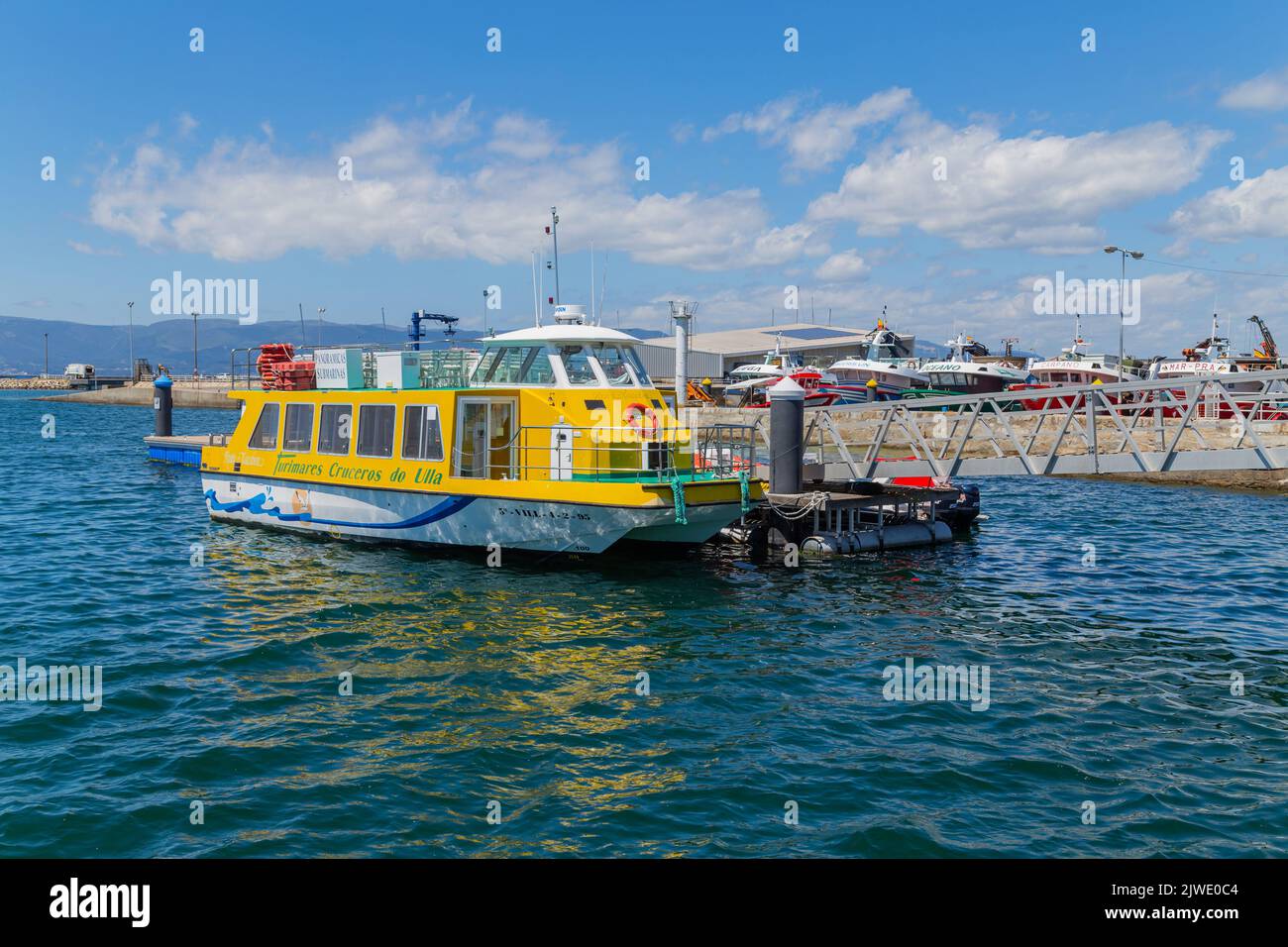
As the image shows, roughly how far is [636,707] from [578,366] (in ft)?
31.6

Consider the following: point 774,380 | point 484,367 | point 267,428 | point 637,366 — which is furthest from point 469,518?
point 774,380

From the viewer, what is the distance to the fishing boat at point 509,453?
18812 mm

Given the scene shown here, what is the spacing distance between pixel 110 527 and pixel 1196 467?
2441cm

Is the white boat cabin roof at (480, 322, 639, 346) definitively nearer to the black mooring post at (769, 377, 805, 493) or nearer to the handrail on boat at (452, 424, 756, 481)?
the handrail on boat at (452, 424, 756, 481)

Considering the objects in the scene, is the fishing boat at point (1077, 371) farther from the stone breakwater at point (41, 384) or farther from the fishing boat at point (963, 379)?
the stone breakwater at point (41, 384)

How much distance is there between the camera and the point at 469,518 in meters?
20.0

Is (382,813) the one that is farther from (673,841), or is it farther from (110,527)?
(110,527)

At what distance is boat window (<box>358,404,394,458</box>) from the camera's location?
2153 cm

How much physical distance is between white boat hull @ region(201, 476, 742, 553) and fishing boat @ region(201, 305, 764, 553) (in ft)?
0.10

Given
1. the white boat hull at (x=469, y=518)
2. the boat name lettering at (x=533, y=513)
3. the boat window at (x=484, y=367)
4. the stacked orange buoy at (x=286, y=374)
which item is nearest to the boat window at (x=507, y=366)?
the boat window at (x=484, y=367)

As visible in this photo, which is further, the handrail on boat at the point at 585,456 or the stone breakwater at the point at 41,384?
the stone breakwater at the point at 41,384

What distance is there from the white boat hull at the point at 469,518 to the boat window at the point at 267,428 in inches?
37.1

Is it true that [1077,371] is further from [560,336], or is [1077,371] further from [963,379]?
[560,336]

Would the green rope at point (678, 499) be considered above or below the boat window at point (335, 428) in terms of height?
below
